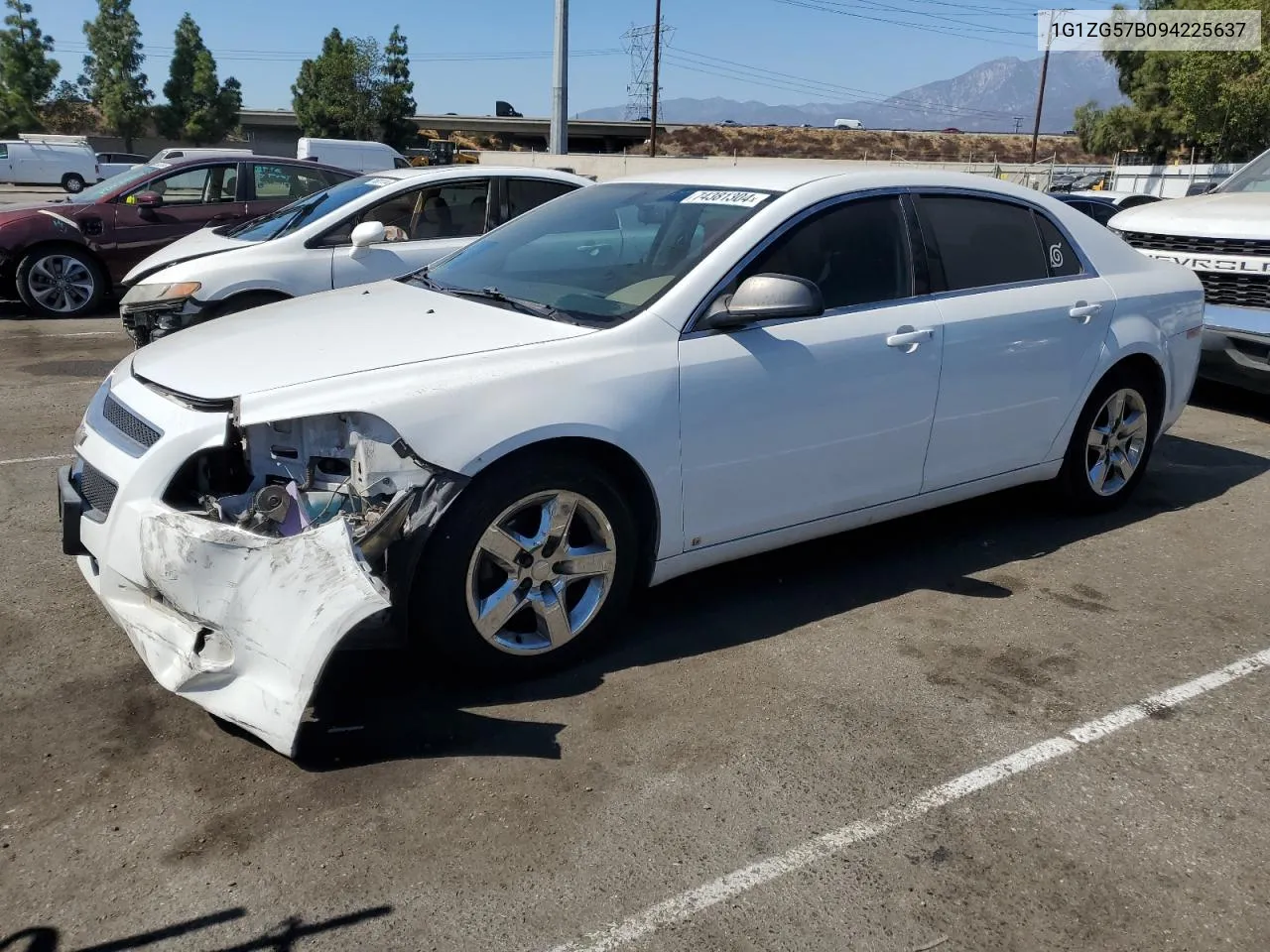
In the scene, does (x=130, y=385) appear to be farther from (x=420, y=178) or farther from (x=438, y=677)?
(x=420, y=178)

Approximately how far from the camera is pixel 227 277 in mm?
7641

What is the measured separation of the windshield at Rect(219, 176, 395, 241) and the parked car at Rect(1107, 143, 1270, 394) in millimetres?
5691

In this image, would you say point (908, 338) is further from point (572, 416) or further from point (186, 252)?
point (186, 252)

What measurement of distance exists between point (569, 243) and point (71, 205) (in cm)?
881

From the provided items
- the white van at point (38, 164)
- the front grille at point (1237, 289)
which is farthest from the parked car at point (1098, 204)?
the white van at point (38, 164)

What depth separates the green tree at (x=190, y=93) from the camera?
66812 millimetres

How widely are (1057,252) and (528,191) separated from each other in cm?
465

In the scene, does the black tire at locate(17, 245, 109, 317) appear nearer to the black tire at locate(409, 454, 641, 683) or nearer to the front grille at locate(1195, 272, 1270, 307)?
the black tire at locate(409, 454, 641, 683)

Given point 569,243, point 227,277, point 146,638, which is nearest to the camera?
point 146,638

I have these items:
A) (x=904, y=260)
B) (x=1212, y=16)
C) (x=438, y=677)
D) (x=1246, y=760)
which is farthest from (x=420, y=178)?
(x=1212, y=16)

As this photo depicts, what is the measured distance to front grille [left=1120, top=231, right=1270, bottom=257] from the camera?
23.5 ft

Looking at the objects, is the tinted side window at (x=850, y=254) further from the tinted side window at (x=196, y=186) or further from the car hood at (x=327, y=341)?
the tinted side window at (x=196, y=186)

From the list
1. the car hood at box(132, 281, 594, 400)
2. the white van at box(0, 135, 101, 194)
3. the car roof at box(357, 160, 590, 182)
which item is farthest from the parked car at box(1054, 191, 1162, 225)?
the white van at box(0, 135, 101, 194)

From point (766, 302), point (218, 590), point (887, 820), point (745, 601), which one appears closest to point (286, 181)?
point (745, 601)
